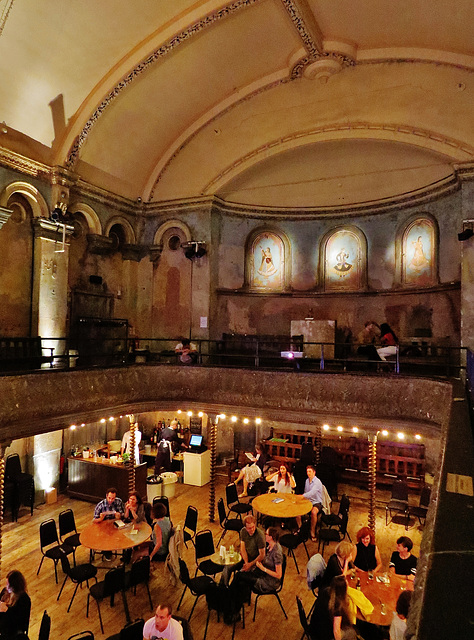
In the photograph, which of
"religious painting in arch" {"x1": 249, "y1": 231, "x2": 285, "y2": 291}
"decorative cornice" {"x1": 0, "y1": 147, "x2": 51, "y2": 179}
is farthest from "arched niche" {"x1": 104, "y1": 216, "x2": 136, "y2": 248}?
"religious painting in arch" {"x1": 249, "y1": 231, "x2": 285, "y2": 291}

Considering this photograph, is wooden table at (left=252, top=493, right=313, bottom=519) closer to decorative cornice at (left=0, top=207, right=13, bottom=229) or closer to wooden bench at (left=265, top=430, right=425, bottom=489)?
wooden bench at (left=265, top=430, right=425, bottom=489)

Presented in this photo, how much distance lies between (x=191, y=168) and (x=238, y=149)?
1.90 m

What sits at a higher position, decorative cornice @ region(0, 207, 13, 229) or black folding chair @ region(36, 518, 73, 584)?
decorative cornice @ region(0, 207, 13, 229)

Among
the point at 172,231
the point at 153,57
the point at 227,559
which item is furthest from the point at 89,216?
the point at 227,559

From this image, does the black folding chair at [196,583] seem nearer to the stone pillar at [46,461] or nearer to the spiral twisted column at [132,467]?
the spiral twisted column at [132,467]

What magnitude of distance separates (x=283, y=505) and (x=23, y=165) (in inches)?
448

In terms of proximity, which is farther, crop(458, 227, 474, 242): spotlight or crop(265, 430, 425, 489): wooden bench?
crop(265, 430, 425, 489): wooden bench

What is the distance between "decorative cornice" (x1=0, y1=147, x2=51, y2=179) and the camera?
37.6 ft

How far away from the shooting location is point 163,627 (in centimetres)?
501

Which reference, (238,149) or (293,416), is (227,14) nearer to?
(238,149)

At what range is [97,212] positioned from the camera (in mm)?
14578

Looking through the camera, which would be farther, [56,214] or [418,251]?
[418,251]

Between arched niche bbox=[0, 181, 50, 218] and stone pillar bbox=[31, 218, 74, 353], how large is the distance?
1.03 ft

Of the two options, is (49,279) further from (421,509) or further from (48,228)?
(421,509)
